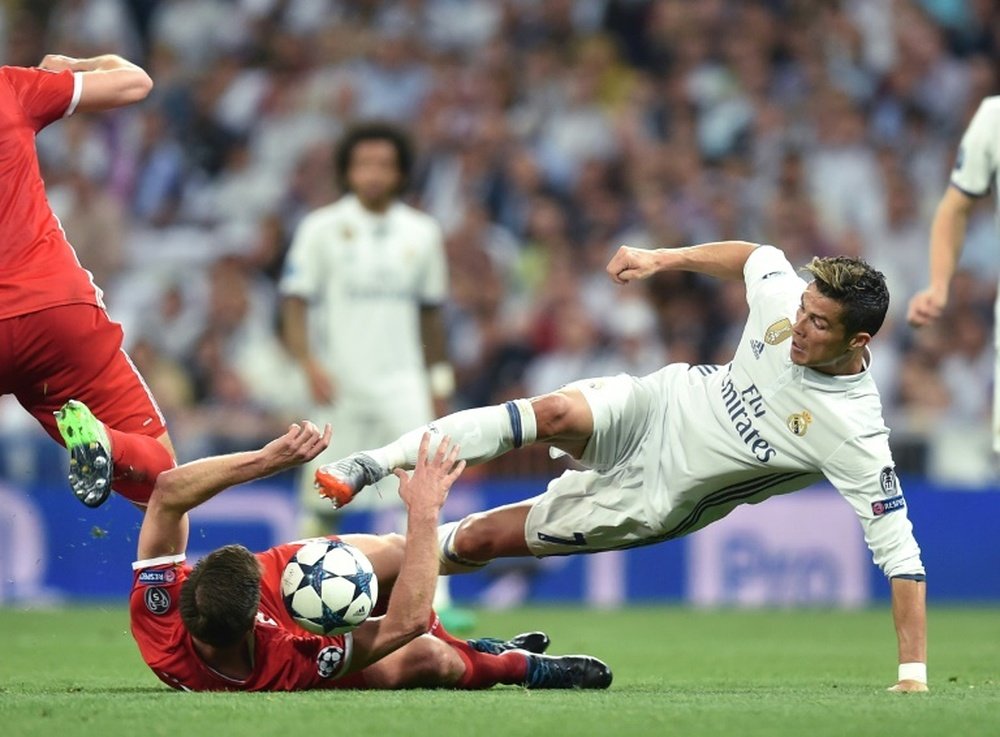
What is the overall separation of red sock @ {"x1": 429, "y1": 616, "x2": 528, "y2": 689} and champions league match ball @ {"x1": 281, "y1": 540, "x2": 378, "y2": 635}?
20.6 inches

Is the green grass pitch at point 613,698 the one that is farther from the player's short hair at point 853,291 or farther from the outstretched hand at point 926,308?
the outstretched hand at point 926,308

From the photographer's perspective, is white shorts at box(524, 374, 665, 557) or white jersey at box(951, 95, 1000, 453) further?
A: white jersey at box(951, 95, 1000, 453)

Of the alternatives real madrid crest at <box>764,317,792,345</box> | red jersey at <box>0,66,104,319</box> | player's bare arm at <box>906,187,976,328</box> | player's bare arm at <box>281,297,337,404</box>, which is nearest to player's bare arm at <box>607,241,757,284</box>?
real madrid crest at <box>764,317,792,345</box>

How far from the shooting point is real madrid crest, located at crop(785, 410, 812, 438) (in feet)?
24.1

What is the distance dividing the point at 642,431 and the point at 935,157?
9807 millimetres

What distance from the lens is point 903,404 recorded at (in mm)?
15039

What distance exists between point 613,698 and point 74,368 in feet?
8.32

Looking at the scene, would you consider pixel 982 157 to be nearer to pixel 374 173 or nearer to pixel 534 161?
pixel 374 173

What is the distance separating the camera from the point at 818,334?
7.15 m

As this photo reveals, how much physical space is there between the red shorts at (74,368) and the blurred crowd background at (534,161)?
697cm

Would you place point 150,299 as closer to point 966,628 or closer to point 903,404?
point 903,404

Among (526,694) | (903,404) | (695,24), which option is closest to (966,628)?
(903,404)

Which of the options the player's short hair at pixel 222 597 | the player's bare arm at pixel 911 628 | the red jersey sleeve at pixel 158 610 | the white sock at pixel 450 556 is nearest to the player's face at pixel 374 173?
the white sock at pixel 450 556

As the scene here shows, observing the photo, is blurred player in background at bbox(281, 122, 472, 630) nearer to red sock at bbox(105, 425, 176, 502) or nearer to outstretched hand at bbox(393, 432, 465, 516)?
red sock at bbox(105, 425, 176, 502)
